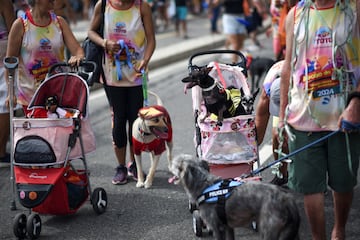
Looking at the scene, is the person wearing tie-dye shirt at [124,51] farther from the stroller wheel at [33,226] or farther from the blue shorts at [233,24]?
the blue shorts at [233,24]

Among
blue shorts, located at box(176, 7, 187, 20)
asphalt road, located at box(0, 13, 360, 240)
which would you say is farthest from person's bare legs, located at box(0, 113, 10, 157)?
blue shorts, located at box(176, 7, 187, 20)

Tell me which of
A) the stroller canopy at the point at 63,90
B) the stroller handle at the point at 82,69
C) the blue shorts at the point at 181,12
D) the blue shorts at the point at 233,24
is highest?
the stroller handle at the point at 82,69

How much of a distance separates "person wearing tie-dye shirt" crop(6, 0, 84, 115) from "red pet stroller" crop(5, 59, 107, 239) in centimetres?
52

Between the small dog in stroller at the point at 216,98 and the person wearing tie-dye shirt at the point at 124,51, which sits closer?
the small dog in stroller at the point at 216,98

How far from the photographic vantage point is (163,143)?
6.57 meters

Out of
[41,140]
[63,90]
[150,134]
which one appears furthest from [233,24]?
[41,140]

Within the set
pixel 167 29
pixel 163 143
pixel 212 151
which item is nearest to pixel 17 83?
pixel 163 143

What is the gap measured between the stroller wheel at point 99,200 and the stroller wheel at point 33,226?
611 mm

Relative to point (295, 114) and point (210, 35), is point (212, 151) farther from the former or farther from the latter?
point (210, 35)

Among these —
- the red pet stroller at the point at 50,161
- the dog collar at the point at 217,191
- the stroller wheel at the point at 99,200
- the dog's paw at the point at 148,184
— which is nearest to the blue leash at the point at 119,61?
the red pet stroller at the point at 50,161

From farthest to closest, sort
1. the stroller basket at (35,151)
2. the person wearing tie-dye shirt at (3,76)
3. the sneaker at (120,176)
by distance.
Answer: the person wearing tie-dye shirt at (3,76) < the sneaker at (120,176) < the stroller basket at (35,151)

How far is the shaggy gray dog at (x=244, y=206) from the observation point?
13.3 ft

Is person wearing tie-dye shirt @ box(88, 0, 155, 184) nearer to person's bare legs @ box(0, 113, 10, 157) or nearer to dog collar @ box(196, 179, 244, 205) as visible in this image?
person's bare legs @ box(0, 113, 10, 157)

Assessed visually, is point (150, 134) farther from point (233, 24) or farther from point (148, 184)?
point (233, 24)
